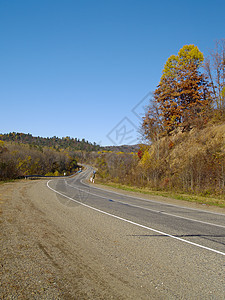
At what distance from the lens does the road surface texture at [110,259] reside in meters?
3.54

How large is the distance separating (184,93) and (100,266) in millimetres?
30439

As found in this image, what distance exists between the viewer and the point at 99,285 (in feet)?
12.1

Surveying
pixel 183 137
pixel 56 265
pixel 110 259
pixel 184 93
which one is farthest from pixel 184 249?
pixel 184 93

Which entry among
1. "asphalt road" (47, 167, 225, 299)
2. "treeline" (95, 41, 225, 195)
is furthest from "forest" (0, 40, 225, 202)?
"asphalt road" (47, 167, 225, 299)

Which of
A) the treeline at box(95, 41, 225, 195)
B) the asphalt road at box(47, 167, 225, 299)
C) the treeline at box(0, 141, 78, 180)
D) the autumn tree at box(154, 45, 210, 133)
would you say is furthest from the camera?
the treeline at box(0, 141, 78, 180)

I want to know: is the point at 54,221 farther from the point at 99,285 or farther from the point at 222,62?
the point at 222,62

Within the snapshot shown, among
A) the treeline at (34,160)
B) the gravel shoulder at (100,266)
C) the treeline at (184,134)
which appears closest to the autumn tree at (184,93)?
the treeline at (184,134)

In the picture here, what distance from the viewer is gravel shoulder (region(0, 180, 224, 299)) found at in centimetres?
351

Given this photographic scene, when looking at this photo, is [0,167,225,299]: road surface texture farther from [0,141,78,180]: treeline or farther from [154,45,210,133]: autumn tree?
[0,141,78,180]: treeline

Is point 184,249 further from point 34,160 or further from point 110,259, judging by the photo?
point 34,160

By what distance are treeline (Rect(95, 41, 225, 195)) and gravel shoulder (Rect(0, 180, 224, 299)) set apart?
40.9 ft

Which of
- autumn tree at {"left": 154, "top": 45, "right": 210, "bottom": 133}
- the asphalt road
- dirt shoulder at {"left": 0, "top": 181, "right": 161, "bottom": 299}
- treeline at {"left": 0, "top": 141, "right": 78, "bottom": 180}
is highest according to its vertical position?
autumn tree at {"left": 154, "top": 45, "right": 210, "bottom": 133}

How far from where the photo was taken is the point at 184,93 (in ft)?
102

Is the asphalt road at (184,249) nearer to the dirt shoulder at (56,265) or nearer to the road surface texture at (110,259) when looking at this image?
the road surface texture at (110,259)
